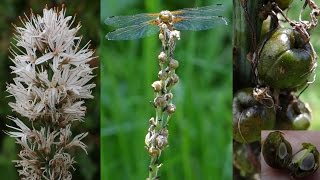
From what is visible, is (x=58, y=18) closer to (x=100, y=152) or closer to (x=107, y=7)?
(x=107, y=7)

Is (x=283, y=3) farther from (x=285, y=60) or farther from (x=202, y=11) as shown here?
(x=202, y=11)

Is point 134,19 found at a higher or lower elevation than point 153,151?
higher

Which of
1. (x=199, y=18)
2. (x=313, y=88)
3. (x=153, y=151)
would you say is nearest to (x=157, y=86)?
(x=153, y=151)

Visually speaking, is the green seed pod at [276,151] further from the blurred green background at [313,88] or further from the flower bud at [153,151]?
the flower bud at [153,151]

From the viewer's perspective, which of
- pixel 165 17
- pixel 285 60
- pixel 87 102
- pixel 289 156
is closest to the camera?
pixel 285 60

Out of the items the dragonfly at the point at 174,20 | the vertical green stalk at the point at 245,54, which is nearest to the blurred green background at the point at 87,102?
the dragonfly at the point at 174,20

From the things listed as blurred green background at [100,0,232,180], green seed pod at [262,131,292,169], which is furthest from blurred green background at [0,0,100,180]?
green seed pod at [262,131,292,169]

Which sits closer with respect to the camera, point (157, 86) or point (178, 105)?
point (157, 86)
